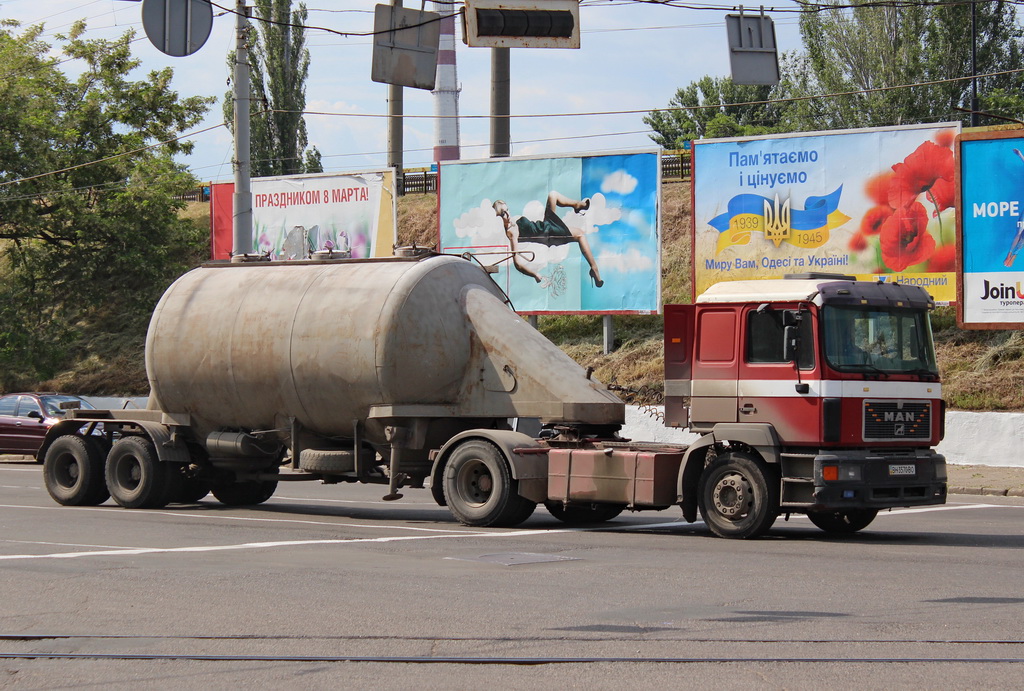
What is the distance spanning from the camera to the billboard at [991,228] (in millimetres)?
26125

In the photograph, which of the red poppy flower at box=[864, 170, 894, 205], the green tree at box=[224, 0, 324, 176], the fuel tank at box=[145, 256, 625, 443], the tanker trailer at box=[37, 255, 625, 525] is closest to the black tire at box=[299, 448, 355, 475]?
the tanker trailer at box=[37, 255, 625, 525]

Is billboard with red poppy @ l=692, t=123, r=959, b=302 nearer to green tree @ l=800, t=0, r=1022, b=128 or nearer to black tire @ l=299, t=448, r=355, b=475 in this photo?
black tire @ l=299, t=448, r=355, b=475

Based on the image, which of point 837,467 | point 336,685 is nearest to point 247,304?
point 837,467

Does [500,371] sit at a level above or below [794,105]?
below

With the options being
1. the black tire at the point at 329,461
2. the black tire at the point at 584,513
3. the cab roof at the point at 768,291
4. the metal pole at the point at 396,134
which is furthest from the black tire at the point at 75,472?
the metal pole at the point at 396,134

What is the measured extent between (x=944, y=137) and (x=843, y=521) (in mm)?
15150

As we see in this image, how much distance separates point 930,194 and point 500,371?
1504cm

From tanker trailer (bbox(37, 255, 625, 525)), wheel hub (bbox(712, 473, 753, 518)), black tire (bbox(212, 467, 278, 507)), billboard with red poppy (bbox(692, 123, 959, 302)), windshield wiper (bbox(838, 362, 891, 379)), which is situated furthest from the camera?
billboard with red poppy (bbox(692, 123, 959, 302))

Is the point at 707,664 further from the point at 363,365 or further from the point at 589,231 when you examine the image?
the point at 589,231

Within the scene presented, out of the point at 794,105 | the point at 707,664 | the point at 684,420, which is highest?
the point at 794,105

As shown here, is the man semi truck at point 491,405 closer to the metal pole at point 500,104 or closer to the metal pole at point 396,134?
the metal pole at point 500,104

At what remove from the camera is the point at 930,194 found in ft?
90.1

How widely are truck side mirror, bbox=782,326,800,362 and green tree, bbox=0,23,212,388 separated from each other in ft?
104

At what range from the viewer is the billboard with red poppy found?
27453 mm
